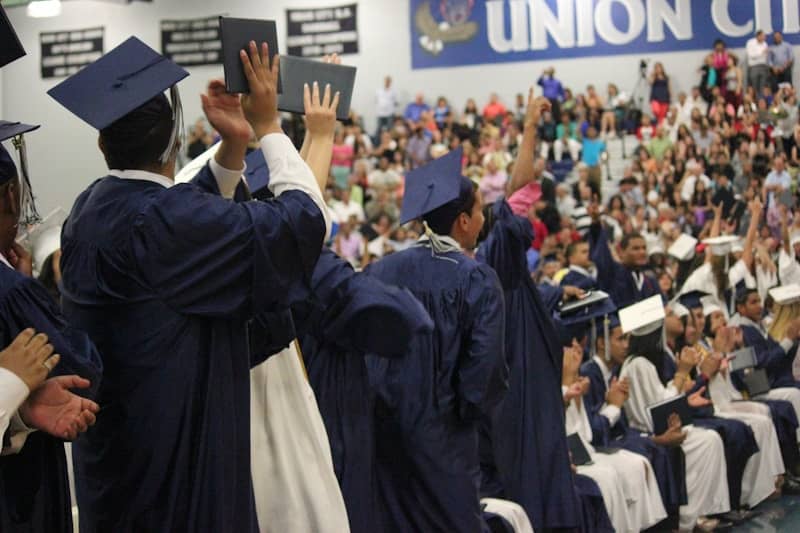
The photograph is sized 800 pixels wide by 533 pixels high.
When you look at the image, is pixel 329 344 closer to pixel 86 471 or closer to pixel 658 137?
pixel 86 471

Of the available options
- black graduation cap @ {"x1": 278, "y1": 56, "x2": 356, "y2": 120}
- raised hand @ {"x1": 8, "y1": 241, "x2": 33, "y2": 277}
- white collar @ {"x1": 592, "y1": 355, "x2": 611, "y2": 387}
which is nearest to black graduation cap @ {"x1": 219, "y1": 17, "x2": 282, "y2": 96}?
black graduation cap @ {"x1": 278, "y1": 56, "x2": 356, "y2": 120}

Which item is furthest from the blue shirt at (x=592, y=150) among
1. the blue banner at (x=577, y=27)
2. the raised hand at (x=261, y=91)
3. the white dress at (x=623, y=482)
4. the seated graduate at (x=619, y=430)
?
the raised hand at (x=261, y=91)

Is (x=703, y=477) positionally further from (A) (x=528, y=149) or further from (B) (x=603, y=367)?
(A) (x=528, y=149)

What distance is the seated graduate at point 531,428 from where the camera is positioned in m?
6.42

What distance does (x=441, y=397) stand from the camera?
16.8 ft

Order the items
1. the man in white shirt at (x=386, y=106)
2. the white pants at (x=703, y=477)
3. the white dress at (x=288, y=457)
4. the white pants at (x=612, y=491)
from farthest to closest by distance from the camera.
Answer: the man in white shirt at (x=386, y=106) → the white pants at (x=703, y=477) → the white pants at (x=612, y=491) → the white dress at (x=288, y=457)

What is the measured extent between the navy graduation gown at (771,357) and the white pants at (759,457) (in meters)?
0.87

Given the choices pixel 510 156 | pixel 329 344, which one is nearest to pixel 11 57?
pixel 329 344

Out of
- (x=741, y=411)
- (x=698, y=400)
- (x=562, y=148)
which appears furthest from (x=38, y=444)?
(x=562, y=148)

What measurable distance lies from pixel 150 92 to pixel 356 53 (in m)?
26.6

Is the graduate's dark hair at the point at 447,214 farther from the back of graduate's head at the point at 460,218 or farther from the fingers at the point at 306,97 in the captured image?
the fingers at the point at 306,97

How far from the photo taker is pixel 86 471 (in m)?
3.22

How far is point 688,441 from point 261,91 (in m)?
6.27

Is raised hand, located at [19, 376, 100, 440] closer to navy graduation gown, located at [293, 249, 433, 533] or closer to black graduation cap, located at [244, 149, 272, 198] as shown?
navy graduation gown, located at [293, 249, 433, 533]
